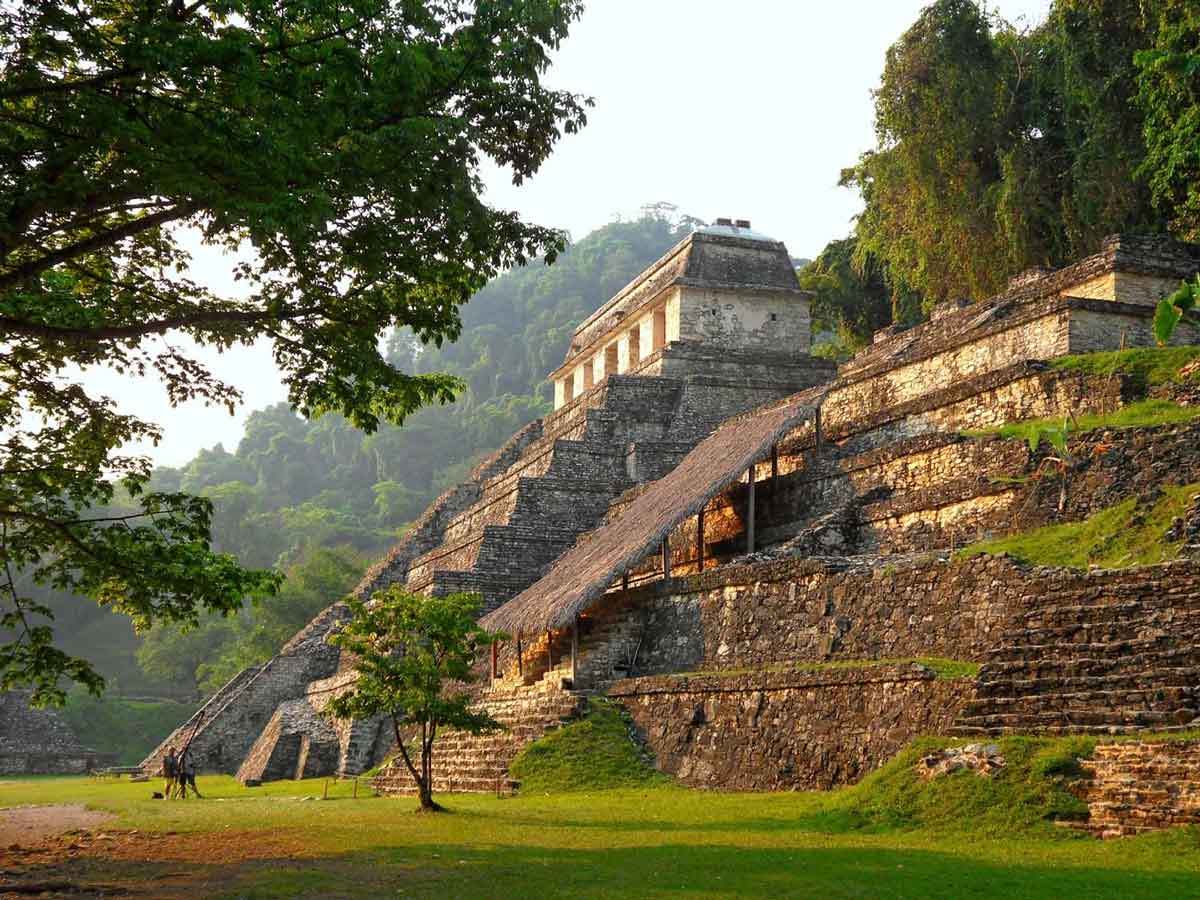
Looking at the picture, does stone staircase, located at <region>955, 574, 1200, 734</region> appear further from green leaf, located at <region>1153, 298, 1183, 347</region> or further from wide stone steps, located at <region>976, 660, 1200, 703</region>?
green leaf, located at <region>1153, 298, 1183, 347</region>

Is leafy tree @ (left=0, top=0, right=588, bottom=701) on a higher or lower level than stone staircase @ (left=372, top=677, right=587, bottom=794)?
higher

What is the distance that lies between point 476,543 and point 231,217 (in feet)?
46.9

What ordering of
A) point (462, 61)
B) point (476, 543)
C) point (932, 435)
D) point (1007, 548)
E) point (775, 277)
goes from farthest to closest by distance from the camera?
1. point (775, 277)
2. point (476, 543)
3. point (932, 435)
4. point (1007, 548)
5. point (462, 61)

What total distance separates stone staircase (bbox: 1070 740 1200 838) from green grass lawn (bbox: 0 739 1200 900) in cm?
15

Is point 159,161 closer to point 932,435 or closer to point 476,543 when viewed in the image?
point 932,435

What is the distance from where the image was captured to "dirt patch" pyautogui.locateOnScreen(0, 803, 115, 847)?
416 inches

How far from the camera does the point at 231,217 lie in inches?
272

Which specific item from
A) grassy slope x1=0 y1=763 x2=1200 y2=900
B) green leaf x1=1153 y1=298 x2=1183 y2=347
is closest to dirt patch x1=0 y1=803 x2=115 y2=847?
grassy slope x1=0 y1=763 x2=1200 y2=900

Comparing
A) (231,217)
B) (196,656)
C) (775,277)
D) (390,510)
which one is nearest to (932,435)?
(231,217)

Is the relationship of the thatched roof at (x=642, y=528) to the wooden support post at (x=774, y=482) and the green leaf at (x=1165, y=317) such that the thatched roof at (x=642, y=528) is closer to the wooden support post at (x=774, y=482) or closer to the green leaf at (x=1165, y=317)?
the wooden support post at (x=774, y=482)

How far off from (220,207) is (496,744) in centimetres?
832

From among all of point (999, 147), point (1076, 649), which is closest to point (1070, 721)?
point (1076, 649)

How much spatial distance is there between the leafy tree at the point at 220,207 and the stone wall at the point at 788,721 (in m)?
4.05

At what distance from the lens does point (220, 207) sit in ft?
22.8
